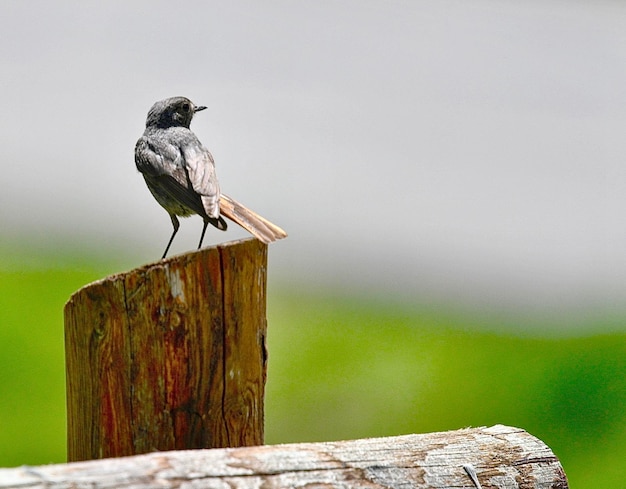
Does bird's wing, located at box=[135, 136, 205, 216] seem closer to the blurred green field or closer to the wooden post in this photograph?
the wooden post

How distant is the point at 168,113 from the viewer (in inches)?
136

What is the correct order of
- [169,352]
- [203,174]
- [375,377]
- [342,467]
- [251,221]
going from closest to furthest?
[342,467]
[169,352]
[251,221]
[203,174]
[375,377]

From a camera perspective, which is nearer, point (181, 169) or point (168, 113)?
point (181, 169)

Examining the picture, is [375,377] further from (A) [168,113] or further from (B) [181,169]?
(B) [181,169]

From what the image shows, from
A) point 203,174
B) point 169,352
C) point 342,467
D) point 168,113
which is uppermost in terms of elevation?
point 168,113

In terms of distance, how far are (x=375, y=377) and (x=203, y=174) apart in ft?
15.0

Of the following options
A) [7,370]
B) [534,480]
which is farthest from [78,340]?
[7,370]

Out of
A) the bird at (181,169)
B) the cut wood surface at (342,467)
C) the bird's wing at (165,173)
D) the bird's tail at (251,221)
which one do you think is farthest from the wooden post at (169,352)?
the bird's wing at (165,173)

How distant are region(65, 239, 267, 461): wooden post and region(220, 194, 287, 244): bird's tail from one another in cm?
14

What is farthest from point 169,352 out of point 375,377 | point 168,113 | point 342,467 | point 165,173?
point 375,377

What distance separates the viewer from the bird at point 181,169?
2781mm

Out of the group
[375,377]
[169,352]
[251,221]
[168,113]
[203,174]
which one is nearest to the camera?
[169,352]

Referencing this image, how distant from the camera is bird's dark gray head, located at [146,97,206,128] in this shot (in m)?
3.44

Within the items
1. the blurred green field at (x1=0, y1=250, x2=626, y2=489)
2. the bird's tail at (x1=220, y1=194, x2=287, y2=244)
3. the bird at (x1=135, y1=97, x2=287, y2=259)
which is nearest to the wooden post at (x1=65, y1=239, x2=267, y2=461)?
the bird's tail at (x1=220, y1=194, x2=287, y2=244)
